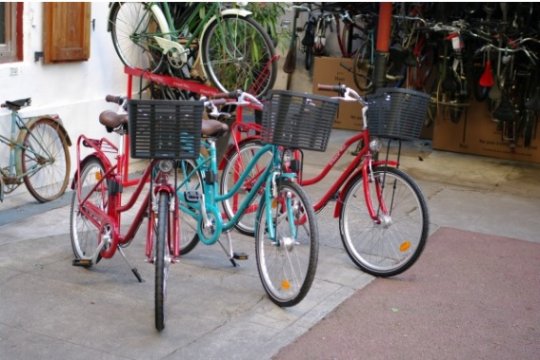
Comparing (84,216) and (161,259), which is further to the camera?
(84,216)

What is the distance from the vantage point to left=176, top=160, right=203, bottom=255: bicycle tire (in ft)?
18.8

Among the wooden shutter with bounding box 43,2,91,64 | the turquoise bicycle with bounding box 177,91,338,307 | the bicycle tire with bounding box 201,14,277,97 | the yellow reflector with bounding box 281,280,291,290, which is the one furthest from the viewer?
the bicycle tire with bounding box 201,14,277,97

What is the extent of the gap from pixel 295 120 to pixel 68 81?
3.66 metres

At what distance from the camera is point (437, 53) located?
1063 cm

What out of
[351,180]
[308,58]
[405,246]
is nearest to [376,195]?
[351,180]

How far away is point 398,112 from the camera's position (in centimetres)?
573

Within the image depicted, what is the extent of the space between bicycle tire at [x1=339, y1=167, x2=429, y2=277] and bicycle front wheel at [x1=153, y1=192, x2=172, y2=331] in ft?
5.71

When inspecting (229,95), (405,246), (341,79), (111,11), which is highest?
(111,11)

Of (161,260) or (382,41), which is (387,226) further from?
(382,41)

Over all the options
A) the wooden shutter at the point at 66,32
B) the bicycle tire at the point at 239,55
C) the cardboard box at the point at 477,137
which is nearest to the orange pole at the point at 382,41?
the cardboard box at the point at 477,137

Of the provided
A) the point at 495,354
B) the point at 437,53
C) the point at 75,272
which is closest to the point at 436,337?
the point at 495,354

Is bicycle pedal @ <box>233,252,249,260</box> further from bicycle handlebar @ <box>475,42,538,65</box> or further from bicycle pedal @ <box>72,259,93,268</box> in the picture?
bicycle handlebar @ <box>475,42,538,65</box>

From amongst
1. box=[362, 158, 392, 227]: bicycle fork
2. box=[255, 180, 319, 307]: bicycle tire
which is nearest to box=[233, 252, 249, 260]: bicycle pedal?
box=[255, 180, 319, 307]: bicycle tire

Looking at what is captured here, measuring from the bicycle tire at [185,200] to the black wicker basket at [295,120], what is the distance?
73 cm
